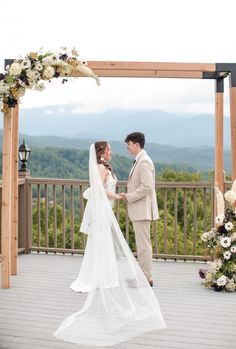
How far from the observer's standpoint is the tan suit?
6836 mm

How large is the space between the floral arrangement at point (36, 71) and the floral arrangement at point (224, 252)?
7.05 feet

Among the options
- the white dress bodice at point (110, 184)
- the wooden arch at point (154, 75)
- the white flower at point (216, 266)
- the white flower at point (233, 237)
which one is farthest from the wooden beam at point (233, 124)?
the white dress bodice at point (110, 184)

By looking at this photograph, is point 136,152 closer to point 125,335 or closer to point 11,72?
Answer: point 11,72

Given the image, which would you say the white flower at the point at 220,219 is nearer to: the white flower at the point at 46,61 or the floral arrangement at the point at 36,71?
the floral arrangement at the point at 36,71

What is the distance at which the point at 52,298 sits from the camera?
6551 mm

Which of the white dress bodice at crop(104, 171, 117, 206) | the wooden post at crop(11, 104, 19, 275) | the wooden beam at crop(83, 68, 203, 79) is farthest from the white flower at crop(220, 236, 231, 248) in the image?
the wooden post at crop(11, 104, 19, 275)

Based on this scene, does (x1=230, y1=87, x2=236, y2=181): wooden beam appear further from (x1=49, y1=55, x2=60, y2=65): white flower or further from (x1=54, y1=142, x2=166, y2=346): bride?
(x1=49, y1=55, x2=60, y2=65): white flower

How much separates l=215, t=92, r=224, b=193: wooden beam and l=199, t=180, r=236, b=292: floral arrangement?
2.45ft

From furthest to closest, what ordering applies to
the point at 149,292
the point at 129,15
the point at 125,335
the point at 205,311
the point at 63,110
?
1. the point at 63,110
2. the point at 129,15
3. the point at 205,311
4. the point at 149,292
5. the point at 125,335

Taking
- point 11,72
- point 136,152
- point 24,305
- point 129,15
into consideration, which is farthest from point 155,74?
point 129,15

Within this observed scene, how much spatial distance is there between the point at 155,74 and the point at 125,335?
136 inches

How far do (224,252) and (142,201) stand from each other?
3.59 ft

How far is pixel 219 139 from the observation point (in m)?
7.78

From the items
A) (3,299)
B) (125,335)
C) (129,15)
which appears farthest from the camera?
(129,15)
